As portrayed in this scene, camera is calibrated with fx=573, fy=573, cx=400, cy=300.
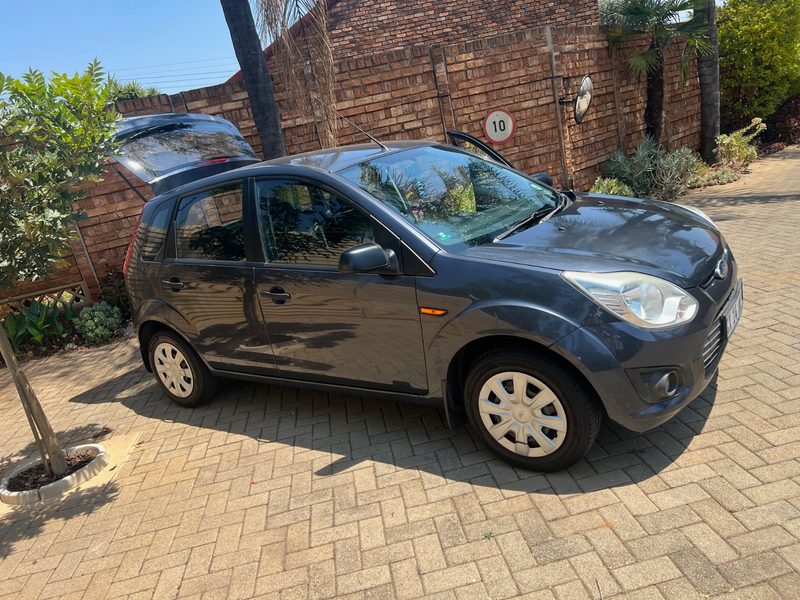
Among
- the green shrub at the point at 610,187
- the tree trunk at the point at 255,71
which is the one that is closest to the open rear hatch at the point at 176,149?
the tree trunk at the point at 255,71

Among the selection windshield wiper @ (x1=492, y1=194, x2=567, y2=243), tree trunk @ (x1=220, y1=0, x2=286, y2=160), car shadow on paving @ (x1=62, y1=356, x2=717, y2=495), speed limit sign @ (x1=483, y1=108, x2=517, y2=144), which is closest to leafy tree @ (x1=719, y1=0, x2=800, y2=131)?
speed limit sign @ (x1=483, y1=108, x2=517, y2=144)

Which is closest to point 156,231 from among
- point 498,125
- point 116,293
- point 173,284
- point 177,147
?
point 173,284

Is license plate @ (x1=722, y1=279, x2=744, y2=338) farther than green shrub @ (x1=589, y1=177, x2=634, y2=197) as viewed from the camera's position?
No

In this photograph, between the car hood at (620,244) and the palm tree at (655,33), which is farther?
the palm tree at (655,33)

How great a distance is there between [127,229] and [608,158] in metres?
8.01

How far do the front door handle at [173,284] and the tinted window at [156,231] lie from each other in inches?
11.0

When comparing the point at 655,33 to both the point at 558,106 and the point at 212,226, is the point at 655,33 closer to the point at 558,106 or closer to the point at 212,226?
the point at 558,106

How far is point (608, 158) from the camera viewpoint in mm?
10227

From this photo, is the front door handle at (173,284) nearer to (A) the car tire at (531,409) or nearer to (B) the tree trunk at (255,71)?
(A) the car tire at (531,409)

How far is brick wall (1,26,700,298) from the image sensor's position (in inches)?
316

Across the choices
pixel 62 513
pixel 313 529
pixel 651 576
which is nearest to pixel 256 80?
pixel 62 513

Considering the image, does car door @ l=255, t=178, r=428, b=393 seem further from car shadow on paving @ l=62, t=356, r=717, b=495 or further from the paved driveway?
the paved driveway

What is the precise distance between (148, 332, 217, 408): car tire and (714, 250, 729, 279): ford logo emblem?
373 centimetres

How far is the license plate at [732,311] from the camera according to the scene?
3.10 meters
